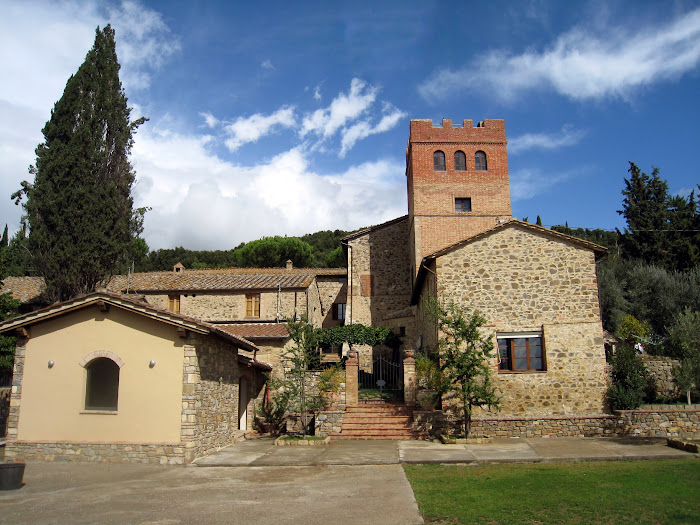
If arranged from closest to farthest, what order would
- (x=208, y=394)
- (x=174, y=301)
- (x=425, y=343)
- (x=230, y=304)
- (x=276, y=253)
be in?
(x=208, y=394)
(x=425, y=343)
(x=230, y=304)
(x=174, y=301)
(x=276, y=253)

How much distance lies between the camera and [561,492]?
830 cm

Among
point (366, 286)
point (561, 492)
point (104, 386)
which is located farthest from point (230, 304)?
point (561, 492)

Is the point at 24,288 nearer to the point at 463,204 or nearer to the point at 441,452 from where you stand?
the point at 463,204

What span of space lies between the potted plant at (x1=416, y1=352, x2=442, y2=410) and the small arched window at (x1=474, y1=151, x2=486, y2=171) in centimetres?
1495

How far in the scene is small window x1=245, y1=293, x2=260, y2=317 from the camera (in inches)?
1090

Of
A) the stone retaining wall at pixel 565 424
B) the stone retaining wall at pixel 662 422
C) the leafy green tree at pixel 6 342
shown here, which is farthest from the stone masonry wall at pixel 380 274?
the leafy green tree at pixel 6 342

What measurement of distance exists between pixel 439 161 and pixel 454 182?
159 centimetres

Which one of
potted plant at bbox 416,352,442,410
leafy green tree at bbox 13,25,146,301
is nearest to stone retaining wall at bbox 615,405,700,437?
potted plant at bbox 416,352,442,410

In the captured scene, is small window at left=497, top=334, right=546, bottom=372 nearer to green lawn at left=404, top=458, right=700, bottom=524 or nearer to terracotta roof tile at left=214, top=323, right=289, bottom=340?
green lawn at left=404, top=458, right=700, bottom=524

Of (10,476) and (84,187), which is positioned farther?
(84,187)

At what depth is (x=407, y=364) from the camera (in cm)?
1664

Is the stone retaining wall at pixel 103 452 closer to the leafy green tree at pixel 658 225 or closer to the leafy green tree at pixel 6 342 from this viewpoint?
the leafy green tree at pixel 6 342

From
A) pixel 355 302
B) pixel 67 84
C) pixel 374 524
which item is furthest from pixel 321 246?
pixel 374 524

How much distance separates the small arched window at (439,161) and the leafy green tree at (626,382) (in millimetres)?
15188
